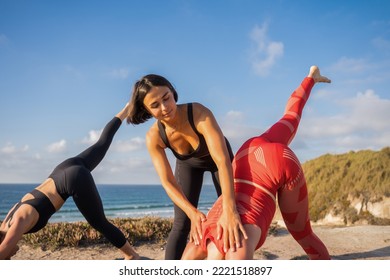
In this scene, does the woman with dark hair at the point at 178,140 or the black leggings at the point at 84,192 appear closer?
the woman with dark hair at the point at 178,140

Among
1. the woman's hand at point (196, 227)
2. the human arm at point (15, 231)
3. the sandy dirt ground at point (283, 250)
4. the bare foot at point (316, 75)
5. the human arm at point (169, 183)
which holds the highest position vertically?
the bare foot at point (316, 75)

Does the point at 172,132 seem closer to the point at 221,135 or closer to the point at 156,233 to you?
the point at 221,135

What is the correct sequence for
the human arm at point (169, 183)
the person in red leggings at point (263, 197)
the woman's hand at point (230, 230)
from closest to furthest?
1. the woman's hand at point (230, 230)
2. the person in red leggings at point (263, 197)
3. the human arm at point (169, 183)

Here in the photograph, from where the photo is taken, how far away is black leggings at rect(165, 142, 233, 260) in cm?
377

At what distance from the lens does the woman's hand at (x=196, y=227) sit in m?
2.46

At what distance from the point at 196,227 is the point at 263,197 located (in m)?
0.49

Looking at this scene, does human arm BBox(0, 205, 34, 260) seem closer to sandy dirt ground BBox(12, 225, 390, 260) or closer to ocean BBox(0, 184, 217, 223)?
sandy dirt ground BBox(12, 225, 390, 260)

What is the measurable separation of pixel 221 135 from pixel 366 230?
5188mm

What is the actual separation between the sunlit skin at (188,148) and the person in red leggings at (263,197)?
6 centimetres

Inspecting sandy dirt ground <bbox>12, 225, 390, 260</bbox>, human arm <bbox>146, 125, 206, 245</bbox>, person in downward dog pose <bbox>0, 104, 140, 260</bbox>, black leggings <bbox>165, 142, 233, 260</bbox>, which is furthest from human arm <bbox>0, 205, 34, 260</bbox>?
sandy dirt ground <bbox>12, 225, 390, 260</bbox>

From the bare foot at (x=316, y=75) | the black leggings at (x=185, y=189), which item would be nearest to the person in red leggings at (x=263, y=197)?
the black leggings at (x=185, y=189)

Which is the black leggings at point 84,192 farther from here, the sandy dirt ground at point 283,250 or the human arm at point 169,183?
the sandy dirt ground at point 283,250
